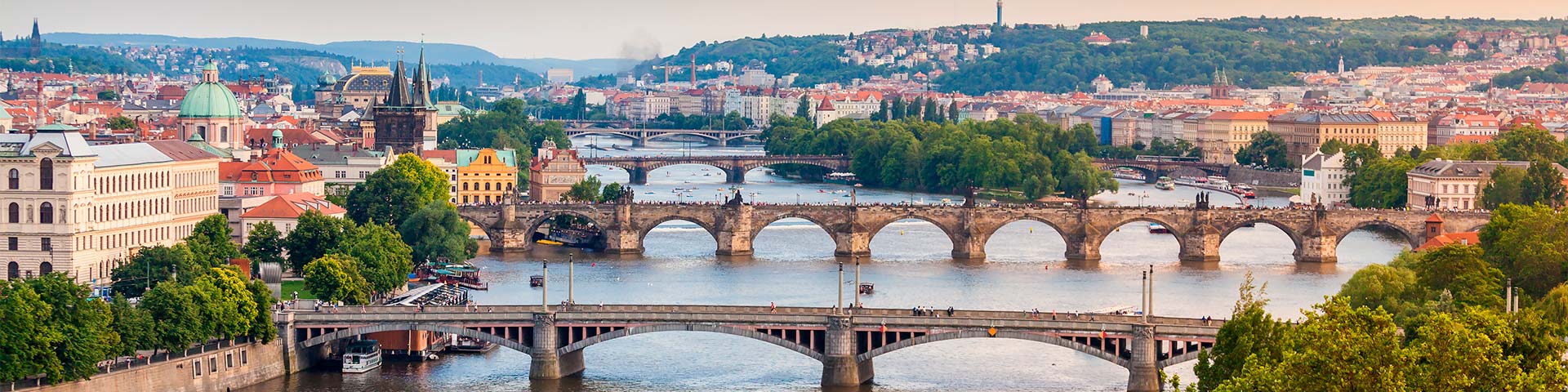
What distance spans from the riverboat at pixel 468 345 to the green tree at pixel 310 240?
8117mm

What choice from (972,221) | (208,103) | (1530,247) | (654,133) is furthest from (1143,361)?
(654,133)

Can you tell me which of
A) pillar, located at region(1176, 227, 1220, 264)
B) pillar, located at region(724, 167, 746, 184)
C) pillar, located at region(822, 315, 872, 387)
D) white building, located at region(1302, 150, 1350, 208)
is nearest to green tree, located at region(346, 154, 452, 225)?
pillar, located at region(1176, 227, 1220, 264)

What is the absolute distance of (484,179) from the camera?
91.4m

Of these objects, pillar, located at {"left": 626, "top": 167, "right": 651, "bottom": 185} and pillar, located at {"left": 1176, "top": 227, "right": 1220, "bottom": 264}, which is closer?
pillar, located at {"left": 1176, "top": 227, "right": 1220, "bottom": 264}

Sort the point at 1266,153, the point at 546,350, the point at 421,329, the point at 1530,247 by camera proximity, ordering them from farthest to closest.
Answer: the point at 1266,153 → the point at 1530,247 → the point at 421,329 → the point at 546,350

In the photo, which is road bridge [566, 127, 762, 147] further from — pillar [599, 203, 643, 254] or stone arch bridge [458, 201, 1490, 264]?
pillar [599, 203, 643, 254]

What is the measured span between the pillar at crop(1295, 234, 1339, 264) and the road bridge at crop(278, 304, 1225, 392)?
27254 mm

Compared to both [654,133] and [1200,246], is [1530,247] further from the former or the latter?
[654,133]

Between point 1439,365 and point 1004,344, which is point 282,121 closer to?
point 1004,344

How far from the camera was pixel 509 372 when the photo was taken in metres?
50.6

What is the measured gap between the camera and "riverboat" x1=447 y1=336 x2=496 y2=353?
53781mm

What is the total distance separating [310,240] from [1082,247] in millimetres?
24921

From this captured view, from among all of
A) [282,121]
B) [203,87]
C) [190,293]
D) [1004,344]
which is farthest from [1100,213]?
[282,121]

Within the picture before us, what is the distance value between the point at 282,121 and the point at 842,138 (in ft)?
94.7
